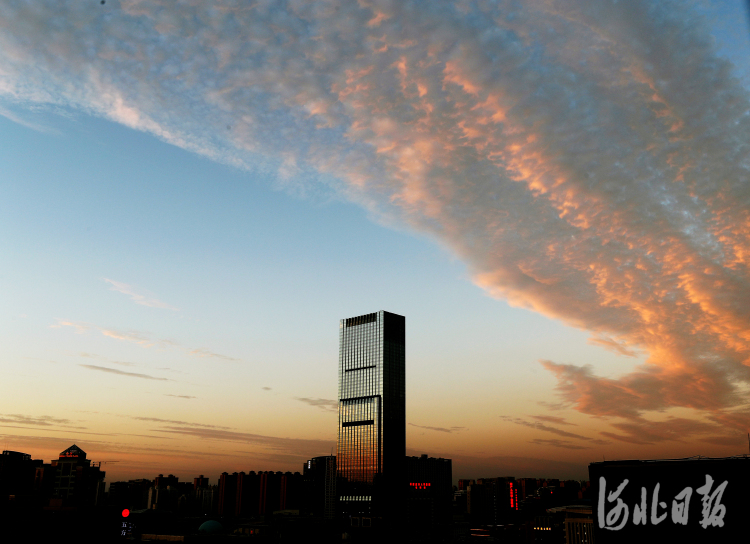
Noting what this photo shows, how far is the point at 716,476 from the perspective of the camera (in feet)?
177

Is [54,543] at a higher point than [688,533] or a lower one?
lower

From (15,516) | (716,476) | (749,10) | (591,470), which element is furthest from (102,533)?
(749,10)

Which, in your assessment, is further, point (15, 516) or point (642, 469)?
point (15, 516)

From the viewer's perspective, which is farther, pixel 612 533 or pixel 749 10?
pixel 612 533

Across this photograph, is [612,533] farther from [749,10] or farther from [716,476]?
[749,10]

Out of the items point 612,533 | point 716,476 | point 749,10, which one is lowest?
point 612,533

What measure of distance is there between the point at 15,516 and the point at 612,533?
145 metres

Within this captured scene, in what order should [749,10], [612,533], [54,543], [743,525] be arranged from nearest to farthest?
[749,10]
[743,525]
[612,533]
[54,543]

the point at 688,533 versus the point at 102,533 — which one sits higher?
the point at 688,533

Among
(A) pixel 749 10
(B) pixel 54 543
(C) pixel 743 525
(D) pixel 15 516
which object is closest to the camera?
(A) pixel 749 10

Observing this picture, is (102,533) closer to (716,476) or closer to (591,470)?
(591,470)

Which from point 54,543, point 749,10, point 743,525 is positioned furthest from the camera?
point 54,543

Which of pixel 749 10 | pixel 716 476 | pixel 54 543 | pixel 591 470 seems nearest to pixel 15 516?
pixel 54 543

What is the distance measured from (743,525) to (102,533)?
141364 mm
